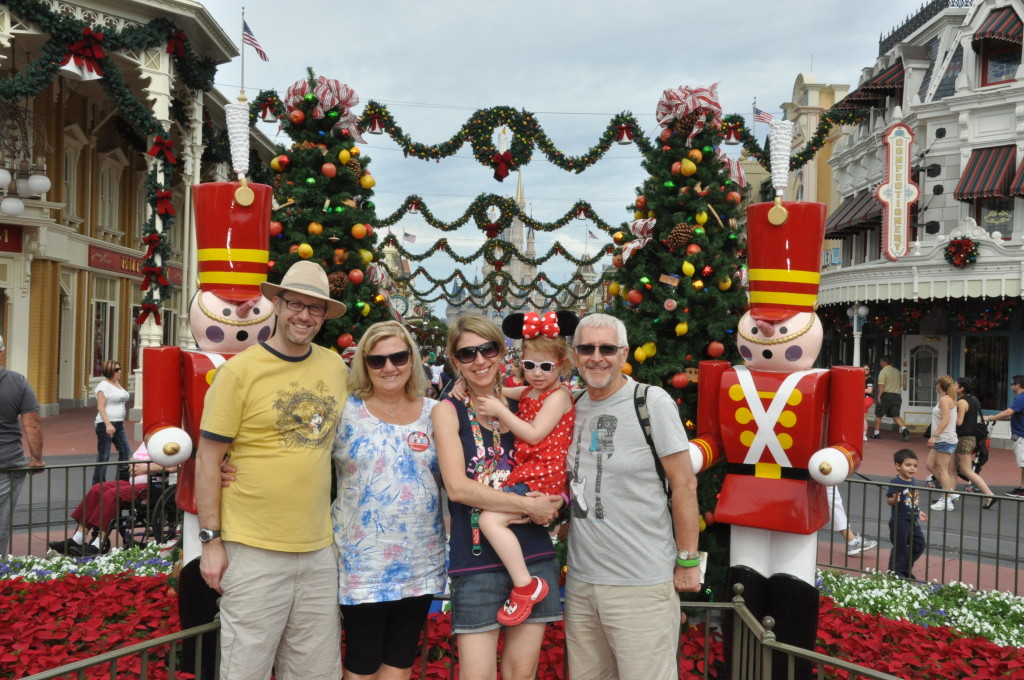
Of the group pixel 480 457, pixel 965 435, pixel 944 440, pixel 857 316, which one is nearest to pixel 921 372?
pixel 857 316

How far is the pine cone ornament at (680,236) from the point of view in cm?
535

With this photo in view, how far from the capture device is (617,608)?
3.01m

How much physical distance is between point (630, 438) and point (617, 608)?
2.16 feet

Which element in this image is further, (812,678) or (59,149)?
(59,149)

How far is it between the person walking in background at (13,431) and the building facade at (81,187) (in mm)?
9027

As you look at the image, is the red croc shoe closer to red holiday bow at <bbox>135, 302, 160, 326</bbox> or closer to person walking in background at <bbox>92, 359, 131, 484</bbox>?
person walking in background at <bbox>92, 359, 131, 484</bbox>

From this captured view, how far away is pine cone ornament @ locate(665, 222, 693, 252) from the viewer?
535 cm

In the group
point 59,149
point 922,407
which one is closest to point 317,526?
point 59,149

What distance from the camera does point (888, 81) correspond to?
69.6 ft

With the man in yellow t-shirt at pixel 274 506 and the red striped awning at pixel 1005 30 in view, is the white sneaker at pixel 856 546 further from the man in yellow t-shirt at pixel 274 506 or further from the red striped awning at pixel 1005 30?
the red striped awning at pixel 1005 30

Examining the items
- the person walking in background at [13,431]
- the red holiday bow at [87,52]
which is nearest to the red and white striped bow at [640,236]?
the person walking in background at [13,431]

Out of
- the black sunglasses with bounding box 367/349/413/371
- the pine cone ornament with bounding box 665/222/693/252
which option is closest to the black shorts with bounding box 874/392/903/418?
the pine cone ornament with bounding box 665/222/693/252

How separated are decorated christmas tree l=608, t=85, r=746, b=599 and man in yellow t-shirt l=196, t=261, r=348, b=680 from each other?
112 inches

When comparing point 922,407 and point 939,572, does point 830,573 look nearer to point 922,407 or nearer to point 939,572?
point 939,572
